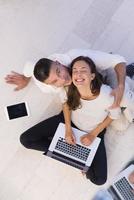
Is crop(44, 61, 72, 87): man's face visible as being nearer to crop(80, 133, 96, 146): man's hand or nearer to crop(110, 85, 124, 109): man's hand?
crop(110, 85, 124, 109): man's hand

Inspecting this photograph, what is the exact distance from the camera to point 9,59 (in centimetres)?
238

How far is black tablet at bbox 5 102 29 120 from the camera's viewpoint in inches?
89.9

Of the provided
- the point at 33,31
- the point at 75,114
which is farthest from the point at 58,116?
the point at 33,31

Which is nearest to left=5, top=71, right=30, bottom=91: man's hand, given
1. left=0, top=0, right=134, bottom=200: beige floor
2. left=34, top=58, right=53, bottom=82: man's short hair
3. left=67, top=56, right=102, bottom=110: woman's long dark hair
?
left=0, top=0, right=134, bottom=200: beige floor

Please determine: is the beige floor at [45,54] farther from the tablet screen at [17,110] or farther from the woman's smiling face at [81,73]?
the woman's smiling face at [81,73]

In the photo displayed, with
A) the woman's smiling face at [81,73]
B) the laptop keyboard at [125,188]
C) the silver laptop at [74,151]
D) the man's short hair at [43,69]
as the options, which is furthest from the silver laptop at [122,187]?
the man's short hair at [43,69]

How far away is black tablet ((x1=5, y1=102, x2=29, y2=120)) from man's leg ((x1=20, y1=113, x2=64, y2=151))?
0.15m

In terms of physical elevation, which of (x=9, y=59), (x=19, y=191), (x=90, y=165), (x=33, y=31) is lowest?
(x=19, y=191)

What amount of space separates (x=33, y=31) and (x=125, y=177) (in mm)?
1052

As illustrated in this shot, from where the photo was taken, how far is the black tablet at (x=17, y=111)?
7.49ft

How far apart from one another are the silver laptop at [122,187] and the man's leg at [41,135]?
41 centimetres

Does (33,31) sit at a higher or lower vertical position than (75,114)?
higher

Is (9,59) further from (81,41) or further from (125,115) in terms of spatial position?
(125,115)

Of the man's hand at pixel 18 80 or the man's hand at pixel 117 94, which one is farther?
the man's hand at pixel 18 80
